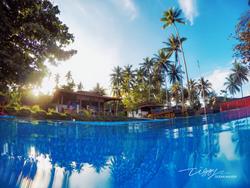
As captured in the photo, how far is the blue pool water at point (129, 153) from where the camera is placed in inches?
183

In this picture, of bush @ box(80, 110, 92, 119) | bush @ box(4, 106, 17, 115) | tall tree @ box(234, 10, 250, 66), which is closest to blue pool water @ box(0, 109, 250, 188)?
tall tree @ box(234, 10, 250, 66)

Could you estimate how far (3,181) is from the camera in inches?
203

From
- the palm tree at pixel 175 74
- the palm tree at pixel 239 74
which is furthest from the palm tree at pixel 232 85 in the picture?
the palm tree at pixel 175 74

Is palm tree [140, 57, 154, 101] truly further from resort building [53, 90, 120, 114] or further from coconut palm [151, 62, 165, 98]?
resort building [53, 90, 120, 114]

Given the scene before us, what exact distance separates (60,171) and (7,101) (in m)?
9.90

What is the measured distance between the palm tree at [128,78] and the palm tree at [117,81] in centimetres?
91

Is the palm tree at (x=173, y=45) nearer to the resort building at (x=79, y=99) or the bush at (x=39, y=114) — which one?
the resort building at (x=79, y=99)

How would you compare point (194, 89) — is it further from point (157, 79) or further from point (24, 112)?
point (24, 112)

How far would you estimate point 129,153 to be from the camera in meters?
6.19

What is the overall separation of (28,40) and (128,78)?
27.6 metres

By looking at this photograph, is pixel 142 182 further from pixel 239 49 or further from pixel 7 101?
pixel 7 101

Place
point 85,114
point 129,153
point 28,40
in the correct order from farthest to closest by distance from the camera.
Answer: point 85,114, point 28,40, point 129,153

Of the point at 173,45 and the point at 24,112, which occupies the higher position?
the point at 173,45

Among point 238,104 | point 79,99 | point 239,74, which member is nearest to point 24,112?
point 79,99
